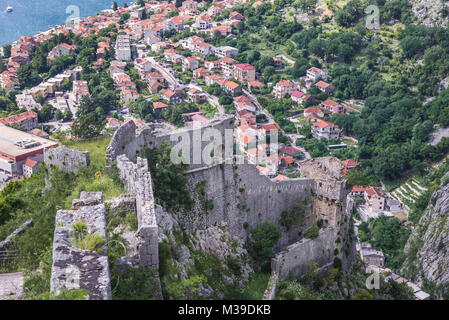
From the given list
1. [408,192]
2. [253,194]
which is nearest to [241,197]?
[253,194]

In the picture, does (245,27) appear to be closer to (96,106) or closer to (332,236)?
(96,106)

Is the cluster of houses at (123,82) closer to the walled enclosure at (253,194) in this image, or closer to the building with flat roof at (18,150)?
the building with flat roof at (18,150)

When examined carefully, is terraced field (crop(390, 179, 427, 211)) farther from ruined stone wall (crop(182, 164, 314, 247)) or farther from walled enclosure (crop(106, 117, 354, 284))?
ruined stone wall (crop(182, 164, 314, 247))

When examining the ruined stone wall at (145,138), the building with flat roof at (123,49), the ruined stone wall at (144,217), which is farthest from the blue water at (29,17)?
the ruined stone wall at (144,217)

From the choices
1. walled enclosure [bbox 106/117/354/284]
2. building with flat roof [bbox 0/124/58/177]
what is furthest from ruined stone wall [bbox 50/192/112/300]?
building with flat roof [bbox 0/124/58/177]

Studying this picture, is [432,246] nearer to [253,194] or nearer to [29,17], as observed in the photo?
[253,194]
